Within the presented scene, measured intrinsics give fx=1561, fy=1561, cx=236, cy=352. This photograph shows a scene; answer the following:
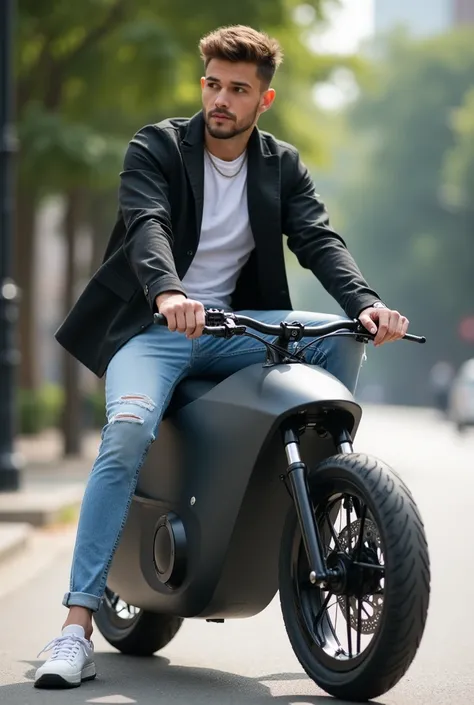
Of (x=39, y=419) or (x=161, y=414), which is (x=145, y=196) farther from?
(x=39, y=419)

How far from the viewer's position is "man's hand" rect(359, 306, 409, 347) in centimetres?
447

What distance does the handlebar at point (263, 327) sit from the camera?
4176 mm

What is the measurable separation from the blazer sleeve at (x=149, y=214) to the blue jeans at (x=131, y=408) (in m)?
0.27

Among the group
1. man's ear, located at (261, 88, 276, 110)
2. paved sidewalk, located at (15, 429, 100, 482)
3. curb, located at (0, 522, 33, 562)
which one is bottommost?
paved sidewalk, located at (15, 429, 100, 482)

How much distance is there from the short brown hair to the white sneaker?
1.75 metres

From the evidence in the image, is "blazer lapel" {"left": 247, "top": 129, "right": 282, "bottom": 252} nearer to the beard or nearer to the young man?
the young man

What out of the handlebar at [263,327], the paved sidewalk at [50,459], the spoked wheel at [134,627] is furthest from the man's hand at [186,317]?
the paved sidewalk at [50,459]

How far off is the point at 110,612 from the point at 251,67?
1955mm

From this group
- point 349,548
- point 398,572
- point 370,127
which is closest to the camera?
point 398,572

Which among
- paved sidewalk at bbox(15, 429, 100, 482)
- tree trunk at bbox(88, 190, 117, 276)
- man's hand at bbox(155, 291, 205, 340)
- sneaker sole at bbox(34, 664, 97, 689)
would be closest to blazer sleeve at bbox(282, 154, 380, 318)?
man's hand at bbox(155, 291, 205, 340)

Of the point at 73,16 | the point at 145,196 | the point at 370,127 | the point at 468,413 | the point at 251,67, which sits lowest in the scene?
the point at 468,413

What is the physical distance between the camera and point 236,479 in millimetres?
4379

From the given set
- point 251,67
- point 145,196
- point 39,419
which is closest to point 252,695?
point 145,196

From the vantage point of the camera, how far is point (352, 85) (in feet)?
72.3
